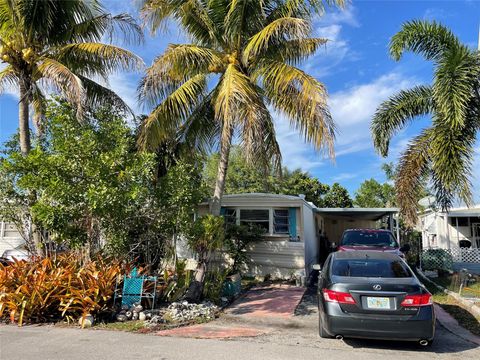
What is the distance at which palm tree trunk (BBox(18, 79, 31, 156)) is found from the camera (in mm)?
10977

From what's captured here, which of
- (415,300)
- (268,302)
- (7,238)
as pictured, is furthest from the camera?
(7,238)

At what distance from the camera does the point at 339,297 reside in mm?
5871

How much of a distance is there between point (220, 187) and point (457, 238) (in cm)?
1577

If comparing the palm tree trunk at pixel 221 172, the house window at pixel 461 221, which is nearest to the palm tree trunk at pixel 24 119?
the palm tree trunk at pixel 221 172

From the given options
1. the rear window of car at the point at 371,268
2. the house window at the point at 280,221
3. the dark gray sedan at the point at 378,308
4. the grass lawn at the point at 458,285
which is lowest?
the grass lawn at the point at 458,285

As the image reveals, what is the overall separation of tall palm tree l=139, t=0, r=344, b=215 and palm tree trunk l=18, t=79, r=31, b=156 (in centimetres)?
348

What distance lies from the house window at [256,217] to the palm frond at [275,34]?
540 centimetres

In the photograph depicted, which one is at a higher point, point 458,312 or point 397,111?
point 397,111

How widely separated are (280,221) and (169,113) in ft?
18.4

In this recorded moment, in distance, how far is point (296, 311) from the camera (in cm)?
882

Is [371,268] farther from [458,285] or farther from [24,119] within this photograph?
[24,119]

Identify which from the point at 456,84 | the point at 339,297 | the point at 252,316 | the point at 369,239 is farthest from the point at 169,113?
the point at 456,84

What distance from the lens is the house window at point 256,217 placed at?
13664 millimetres

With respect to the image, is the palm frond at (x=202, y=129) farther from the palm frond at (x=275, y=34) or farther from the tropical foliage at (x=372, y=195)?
the tropical foliage at (x=372, y=195)
